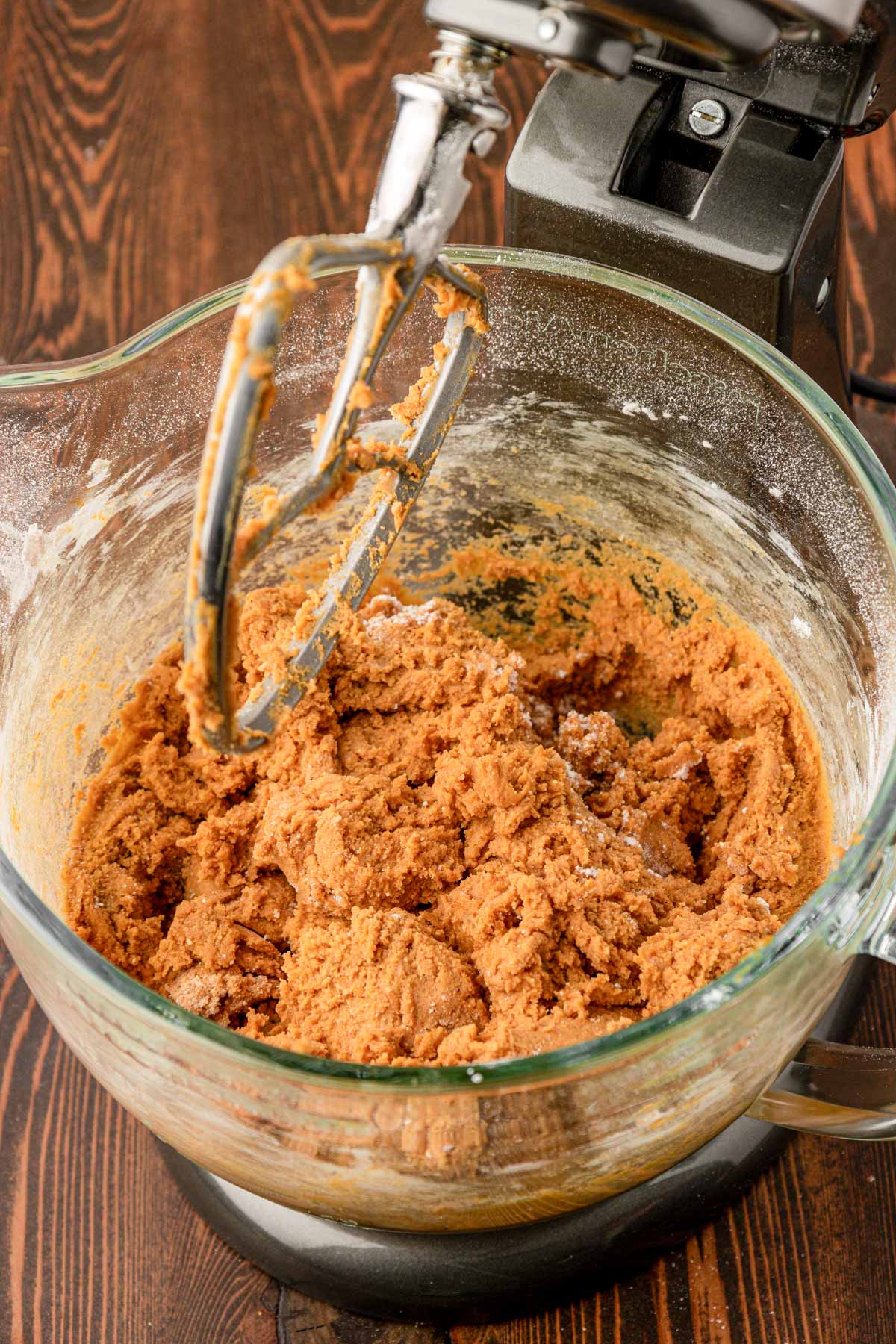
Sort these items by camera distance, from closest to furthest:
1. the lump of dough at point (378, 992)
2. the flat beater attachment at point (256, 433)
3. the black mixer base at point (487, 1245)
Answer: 1. the flat beater attachment at point (256, 433)
2. the lump of dough at point (378, 992)
3. the black mixer base at point (487, 1245)

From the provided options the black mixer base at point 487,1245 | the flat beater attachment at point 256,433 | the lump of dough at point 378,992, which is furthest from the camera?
the black mixer base at point 487,1245

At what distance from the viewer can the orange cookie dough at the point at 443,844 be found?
0.70 metres

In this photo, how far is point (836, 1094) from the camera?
738mm

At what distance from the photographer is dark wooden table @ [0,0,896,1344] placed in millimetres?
839

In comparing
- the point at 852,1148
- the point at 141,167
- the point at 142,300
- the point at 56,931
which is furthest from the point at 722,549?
the point at 141,167

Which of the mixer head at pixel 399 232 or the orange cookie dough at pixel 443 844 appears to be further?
the orange cookie dough at pixel 443 844

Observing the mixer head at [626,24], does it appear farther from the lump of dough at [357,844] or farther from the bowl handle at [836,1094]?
the bowl handle at [836,1094]

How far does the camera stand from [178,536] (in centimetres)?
91

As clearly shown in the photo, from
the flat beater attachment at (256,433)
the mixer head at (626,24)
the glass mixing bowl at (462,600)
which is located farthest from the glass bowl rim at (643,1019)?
the mixer head at (626,24)

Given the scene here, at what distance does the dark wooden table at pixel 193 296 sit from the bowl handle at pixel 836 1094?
0.14 meters

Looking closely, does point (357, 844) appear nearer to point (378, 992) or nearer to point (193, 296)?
point (378, 992)

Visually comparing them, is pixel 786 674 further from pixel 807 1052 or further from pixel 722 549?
pixel 807 1052

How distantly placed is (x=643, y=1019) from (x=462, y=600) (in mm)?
411

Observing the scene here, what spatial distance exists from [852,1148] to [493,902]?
342 mm
